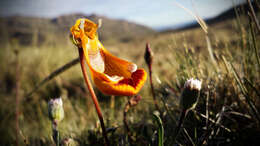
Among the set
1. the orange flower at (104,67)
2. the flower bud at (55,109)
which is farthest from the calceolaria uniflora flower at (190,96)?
the flower bud at (55,109)

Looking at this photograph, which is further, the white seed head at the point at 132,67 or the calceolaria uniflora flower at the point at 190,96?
the white seed head at the point at 132,67

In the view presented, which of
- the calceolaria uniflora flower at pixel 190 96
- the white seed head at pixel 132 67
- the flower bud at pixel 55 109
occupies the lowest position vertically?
the flower bud at pixel 55 109

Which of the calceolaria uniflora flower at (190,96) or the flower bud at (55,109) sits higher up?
the calceolaria uniflora flower at (190,96)

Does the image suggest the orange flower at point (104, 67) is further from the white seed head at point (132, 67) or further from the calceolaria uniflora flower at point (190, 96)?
the calceolaria uniflora flower at point (190, 96)

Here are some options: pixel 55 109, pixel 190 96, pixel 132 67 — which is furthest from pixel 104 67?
pixel 190 96

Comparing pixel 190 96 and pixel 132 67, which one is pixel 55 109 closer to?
pixel 132 67

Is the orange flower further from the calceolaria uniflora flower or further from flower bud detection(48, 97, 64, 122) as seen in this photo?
flower bud detection(48, 97, 64, 122)

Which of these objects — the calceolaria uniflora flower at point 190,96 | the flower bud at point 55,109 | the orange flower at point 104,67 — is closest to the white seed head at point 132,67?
the orange flower at point 104,67

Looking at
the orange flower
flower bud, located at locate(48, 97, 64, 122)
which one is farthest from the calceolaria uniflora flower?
flower bud, located at locate(48, 97, 64, 122)

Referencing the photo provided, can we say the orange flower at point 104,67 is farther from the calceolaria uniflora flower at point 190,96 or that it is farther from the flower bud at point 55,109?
the flower bud at point 55,109
